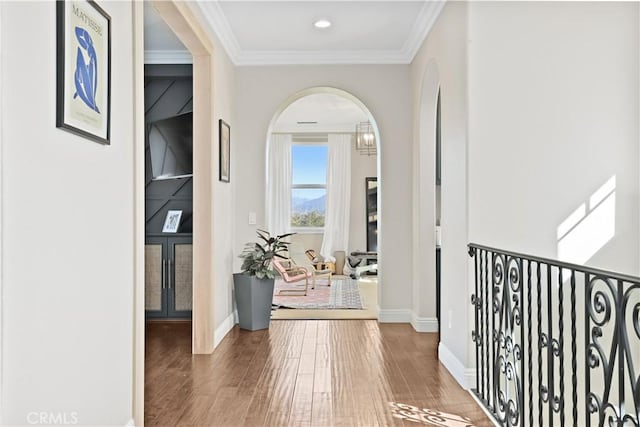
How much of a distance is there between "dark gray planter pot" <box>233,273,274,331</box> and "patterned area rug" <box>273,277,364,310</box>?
1.24 meters

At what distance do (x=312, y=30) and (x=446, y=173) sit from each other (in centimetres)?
190

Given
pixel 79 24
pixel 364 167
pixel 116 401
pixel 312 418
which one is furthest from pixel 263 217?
pixel 364 167

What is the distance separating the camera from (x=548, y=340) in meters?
2.19

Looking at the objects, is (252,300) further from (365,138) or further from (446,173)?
(365,138)

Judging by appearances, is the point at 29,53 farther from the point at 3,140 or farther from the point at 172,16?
the point at 172,16

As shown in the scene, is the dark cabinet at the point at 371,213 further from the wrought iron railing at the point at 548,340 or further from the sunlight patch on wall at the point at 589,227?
the sunlight patch on wall at the point at 589,227

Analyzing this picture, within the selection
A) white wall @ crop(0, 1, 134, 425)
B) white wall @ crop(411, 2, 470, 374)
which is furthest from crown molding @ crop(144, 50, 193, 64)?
white wall @ crop(0, 1, 134, 425)

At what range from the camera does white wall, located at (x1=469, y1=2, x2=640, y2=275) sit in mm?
3232

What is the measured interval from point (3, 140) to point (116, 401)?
1320 millimetres

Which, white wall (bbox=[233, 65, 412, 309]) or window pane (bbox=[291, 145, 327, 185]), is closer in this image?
white wall (bbox=[233, 65, 412, 309])

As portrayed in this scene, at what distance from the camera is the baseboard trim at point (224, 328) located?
13.9ft

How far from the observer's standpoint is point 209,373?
3490 millimetres

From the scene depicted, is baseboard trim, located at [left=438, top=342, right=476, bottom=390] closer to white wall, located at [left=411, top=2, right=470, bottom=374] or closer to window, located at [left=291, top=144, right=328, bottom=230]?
white wall, located at [left=411, top=2, right=470, bottom=374]

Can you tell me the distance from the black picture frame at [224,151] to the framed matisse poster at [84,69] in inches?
93.5
